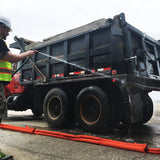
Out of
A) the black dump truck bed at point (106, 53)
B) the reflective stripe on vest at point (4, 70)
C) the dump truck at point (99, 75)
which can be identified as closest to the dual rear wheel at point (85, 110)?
the dump truck at point (99, 75)

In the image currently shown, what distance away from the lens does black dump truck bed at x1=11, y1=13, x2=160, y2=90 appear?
405 cm

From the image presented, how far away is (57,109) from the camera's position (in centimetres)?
516

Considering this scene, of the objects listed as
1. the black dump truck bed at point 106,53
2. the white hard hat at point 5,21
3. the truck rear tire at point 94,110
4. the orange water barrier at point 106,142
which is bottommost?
the orange water barrier at point 106,142

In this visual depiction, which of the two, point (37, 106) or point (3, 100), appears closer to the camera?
point (3, 100)

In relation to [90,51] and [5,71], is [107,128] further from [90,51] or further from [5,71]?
[5,71]

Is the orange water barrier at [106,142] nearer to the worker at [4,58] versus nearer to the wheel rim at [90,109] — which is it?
the wheel rim at [90,109]

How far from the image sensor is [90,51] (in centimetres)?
462

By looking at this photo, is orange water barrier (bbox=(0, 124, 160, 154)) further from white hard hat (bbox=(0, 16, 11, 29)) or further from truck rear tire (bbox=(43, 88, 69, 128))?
white hard hat (bbox=(0, 16, 11, 29))

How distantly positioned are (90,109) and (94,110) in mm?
137

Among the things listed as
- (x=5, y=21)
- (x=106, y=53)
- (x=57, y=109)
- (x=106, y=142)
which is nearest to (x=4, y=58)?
(x=5, y=21)

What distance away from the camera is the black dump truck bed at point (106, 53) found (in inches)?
159

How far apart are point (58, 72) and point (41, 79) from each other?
→ 708mm

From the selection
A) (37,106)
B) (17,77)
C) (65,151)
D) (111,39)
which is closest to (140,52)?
(111,39)

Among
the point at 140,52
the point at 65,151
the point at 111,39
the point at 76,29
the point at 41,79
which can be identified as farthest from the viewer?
the point at 41,79
